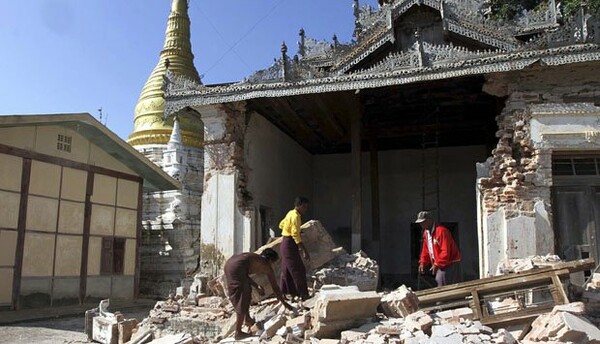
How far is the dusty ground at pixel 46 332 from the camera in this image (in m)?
8.33

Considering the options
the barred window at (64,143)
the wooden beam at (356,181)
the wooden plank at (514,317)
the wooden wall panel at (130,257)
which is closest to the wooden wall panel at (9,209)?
the barred window at (64,143)

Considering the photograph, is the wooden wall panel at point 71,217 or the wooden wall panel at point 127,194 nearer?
the wooden wall panel at point 71,217

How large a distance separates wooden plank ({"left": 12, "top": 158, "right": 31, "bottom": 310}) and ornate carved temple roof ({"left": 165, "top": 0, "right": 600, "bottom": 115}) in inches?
132

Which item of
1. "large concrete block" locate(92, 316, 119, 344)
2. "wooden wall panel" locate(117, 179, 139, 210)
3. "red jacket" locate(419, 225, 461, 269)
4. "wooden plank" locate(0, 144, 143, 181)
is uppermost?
"wooden plank" locate(0, 144, 143, 181)

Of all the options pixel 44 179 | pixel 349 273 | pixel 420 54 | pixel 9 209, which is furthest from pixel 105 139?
pixel 420 54

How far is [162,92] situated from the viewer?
23.1m

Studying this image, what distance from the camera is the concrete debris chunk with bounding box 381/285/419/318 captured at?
683cm

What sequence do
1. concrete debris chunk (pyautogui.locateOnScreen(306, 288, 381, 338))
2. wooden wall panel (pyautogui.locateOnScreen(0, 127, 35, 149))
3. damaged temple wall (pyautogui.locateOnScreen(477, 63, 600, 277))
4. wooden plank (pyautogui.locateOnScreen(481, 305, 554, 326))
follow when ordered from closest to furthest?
concrete debris chunk (pyautogui.locateOnScreen(306, 288, 381, 338))
wooden plank (pyautogui.locateOnScreen(481, 305, 554, 326))
damaged temple wall (pyautogui.locateOnScreen(477, 63, 600, 277))
wooden wall panel (pyautogui.locateOnScreen(0, 127, 35, 149))

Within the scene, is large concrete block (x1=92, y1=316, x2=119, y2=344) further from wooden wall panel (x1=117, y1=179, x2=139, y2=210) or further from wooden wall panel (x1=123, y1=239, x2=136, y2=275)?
wooden wall panel (x1=117, y1=179, x2=139, y2=210)

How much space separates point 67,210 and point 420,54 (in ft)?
28.2

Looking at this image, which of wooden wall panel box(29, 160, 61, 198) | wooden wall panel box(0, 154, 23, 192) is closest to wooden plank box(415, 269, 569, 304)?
wooden wall panel box(0, 154, 23, 192)

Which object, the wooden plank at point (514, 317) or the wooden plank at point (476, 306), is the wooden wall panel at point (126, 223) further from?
the wooden plank at point (514, 317)

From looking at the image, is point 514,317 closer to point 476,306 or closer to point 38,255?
point 476,306

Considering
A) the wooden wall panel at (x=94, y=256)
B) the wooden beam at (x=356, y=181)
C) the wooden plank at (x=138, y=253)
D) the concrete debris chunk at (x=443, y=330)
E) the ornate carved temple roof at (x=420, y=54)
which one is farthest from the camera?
the wooden plank at (x=138, y=253)
